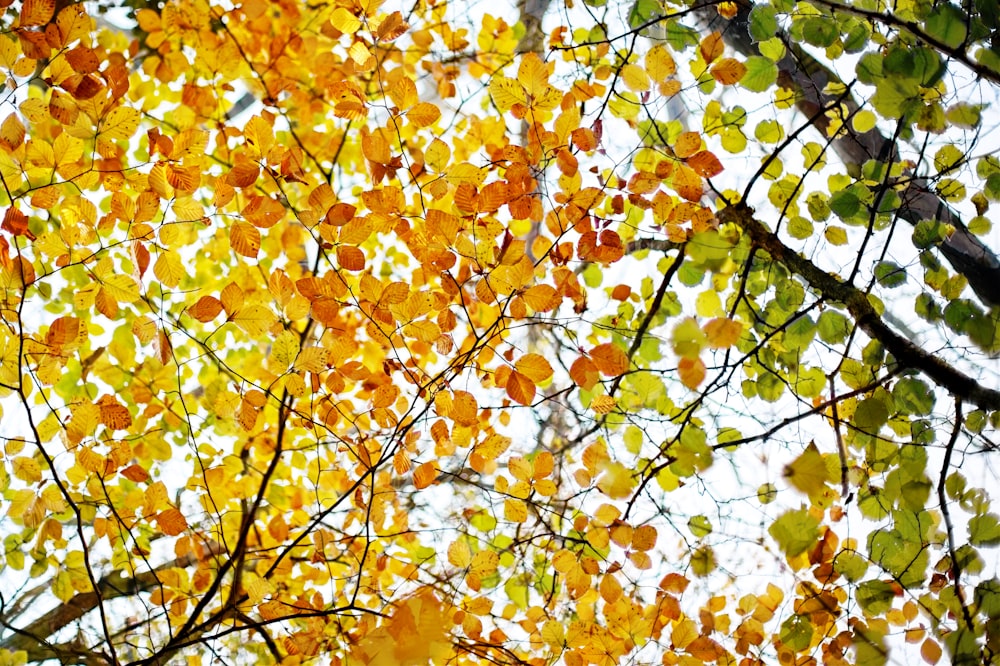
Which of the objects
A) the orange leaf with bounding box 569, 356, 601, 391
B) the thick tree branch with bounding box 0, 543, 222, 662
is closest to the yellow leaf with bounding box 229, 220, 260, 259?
the orange leaf with bounding box 569, 356, 601, 391

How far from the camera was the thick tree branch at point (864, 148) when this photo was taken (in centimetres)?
141

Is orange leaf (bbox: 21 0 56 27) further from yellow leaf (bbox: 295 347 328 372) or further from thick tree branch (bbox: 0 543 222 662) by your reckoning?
thick tree branch (bbox: 0 543 222 662)

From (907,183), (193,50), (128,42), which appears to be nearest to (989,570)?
(907,183)

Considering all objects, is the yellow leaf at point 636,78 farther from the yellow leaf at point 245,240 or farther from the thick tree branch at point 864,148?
the yellow leaf at point 245,240

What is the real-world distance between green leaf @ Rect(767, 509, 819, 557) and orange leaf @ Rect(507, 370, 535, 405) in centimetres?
53

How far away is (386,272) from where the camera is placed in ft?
9.27

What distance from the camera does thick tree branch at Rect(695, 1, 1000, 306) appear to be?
1.41 metres

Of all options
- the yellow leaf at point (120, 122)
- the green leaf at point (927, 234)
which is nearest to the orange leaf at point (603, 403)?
the green leaf at point (927, 234)

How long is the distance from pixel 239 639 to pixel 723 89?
2.12m

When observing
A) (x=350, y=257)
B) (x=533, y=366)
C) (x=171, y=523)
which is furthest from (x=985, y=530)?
(x=171, y=523)

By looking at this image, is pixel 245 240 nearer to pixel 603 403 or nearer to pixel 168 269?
pixel 168 269

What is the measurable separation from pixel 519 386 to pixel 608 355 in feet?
0.64

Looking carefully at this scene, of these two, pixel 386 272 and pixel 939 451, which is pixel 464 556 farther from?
pixel 386 272

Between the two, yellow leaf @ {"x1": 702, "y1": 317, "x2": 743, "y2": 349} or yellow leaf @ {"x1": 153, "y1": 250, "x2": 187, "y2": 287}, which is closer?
yellow leaf @ {"x1": 702, "y1": 317, "x2": 743, "y2": 349}
